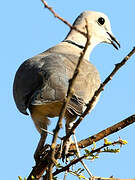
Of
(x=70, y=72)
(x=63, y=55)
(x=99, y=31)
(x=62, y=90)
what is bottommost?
(x=62, y=90)

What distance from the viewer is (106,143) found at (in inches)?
99.3

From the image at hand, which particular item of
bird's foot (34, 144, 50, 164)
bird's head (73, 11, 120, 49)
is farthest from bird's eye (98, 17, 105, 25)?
bird's foot (34, 144, 50, 164)

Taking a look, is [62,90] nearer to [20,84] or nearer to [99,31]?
[20,84]

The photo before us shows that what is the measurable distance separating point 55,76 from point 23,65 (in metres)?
1.08

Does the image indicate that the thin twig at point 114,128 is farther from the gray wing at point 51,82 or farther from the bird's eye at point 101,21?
the bird's eye at point 101,21

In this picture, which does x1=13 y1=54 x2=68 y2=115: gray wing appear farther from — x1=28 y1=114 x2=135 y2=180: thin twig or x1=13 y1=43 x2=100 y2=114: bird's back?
x1=28 y1=114 x2=135 y2=180: thin twig

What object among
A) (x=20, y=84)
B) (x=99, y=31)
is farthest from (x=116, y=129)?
(x=99, y=31)

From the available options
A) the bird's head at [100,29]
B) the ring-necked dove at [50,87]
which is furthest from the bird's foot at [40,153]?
the bird's head at [100,29]

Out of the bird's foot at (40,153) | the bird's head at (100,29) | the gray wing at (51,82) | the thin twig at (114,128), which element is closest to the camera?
the thin twig at (114,128)

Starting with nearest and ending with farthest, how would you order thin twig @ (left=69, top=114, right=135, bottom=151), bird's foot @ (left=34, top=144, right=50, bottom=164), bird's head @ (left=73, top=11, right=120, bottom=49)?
thin twig @ (left=69, top=114, right=135, bottom=151)
bird's foot @ (left=34, top=144, right=50, bottom=164)
bird's head @ (left=73, top=11, right=120, bottom=49)

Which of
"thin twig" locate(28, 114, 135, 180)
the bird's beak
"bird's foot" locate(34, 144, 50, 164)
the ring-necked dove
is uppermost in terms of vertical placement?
the bird's beak

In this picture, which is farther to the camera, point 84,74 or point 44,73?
point 84,74

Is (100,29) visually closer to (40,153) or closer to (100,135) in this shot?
(40,153)

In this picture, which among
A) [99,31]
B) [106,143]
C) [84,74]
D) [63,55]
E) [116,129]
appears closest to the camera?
[106,143]
